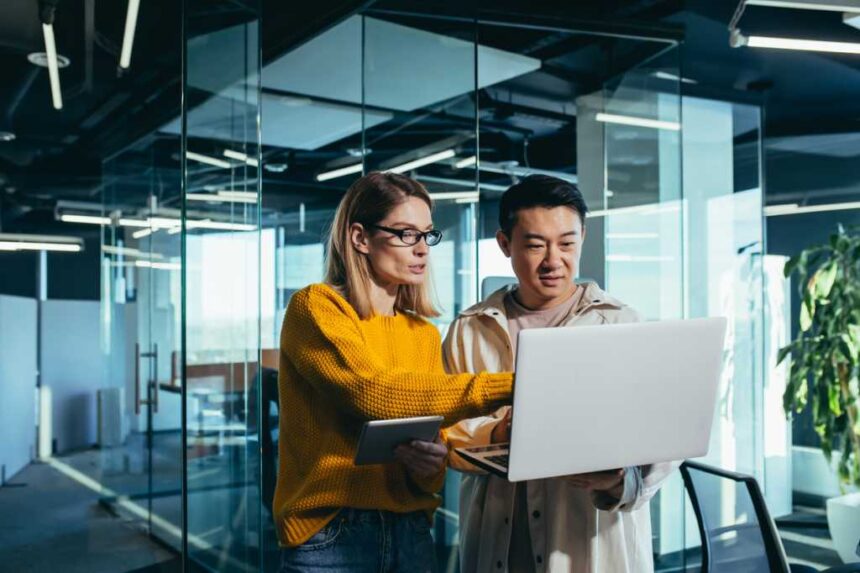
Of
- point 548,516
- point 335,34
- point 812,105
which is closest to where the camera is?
point 548,516

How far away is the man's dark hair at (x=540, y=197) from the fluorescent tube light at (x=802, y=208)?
17.0 ft

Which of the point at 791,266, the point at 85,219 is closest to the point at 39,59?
the point at 85,219

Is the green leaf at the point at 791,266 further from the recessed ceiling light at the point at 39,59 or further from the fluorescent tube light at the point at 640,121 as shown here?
the recessed ceiling light at the point at 39,59

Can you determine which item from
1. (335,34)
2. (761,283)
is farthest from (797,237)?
(335,34)

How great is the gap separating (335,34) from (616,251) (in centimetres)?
176

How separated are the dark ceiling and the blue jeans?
219 cm

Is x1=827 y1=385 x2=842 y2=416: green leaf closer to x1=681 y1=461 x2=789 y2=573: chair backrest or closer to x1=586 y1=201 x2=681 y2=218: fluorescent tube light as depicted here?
x1=586 y1=201 x2=681 y2=218: fluorescent tube light

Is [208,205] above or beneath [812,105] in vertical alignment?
beneath

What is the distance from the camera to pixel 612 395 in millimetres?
1224

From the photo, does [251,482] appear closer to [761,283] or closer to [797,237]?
[761,283]

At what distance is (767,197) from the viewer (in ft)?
20.7

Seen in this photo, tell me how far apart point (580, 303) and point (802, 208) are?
17.5 ft

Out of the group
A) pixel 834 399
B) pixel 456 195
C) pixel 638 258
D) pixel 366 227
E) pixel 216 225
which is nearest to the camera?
pixel 366 227

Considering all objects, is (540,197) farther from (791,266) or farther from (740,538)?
(791,266)
